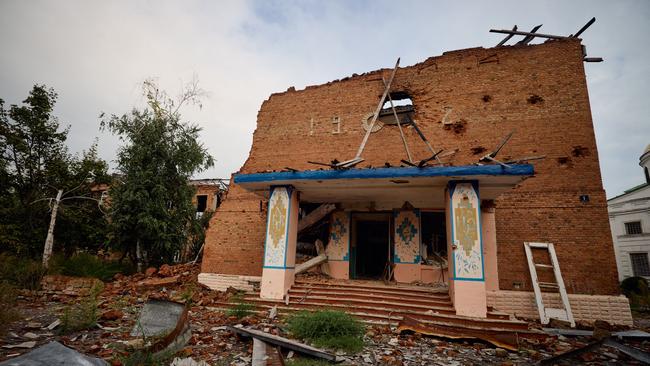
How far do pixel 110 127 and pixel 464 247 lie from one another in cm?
1355

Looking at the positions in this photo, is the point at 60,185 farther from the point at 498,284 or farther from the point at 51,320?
the point at 498,284

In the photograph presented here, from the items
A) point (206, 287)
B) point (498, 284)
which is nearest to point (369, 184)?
point (498, 284)

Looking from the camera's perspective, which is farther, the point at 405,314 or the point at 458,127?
the point at 458,127

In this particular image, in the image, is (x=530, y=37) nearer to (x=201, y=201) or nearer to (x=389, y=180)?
(x=389, y=180)

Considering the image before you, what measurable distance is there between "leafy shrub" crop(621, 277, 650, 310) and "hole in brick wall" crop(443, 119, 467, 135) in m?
9.20

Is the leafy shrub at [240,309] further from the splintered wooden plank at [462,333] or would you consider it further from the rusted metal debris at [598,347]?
the rusted metal debris at [598,347]

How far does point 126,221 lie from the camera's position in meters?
12.0

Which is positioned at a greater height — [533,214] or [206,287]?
[533,214]

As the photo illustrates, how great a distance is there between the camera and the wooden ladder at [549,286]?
7.89 meters

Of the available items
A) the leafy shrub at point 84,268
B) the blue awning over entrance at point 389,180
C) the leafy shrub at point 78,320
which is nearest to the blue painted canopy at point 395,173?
the blue awning over entrance at point 389,180

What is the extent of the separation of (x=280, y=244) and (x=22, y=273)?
8.18 m

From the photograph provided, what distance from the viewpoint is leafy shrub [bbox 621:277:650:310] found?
12195 millimetres

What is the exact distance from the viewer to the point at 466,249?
7176mm

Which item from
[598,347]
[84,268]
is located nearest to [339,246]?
[598,347]
